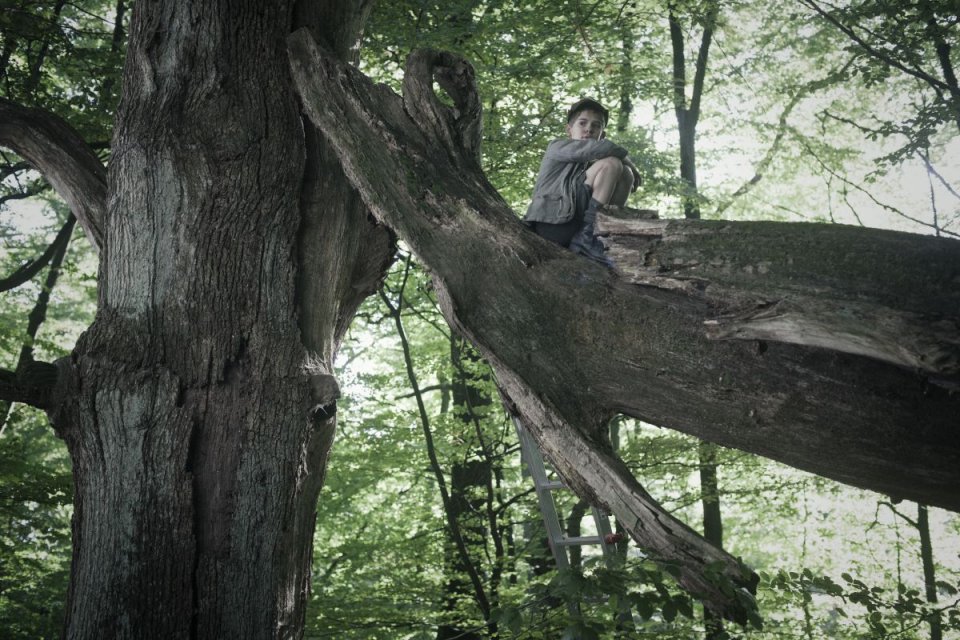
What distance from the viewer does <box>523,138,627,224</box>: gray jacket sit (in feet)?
12.6

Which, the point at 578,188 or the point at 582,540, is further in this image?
the point at 582,540

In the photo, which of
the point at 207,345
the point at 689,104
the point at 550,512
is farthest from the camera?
the point at 689,104

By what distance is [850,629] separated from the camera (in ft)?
27.7

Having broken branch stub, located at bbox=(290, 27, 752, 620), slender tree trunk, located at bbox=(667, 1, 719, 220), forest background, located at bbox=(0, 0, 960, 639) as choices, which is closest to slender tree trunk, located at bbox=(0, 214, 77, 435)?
forest background, located at bbox=(0, 0, 960, 639)

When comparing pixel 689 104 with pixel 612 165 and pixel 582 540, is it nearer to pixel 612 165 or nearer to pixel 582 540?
pixel 582 540

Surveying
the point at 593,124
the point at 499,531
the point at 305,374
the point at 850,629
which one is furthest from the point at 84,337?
the point at 850,629

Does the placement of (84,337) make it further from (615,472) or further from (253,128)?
(615,472)

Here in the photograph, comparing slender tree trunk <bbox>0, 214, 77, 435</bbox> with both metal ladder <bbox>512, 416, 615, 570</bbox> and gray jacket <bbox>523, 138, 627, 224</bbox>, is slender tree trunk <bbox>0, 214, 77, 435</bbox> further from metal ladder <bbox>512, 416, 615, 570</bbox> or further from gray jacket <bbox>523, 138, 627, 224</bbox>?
metal ladder <bbox>512, 416, 615, 570</bbox>

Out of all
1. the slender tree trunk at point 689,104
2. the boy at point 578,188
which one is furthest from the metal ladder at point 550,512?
the slender tree trunk at point 689,104

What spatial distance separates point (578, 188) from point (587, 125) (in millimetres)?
492

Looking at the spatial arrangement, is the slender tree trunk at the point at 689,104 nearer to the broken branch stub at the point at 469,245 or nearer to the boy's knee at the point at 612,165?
the boy's knee at the point at 612,165

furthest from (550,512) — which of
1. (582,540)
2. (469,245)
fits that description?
(469,245)

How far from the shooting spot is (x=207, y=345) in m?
3.37

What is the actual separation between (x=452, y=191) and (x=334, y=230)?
0.91m
